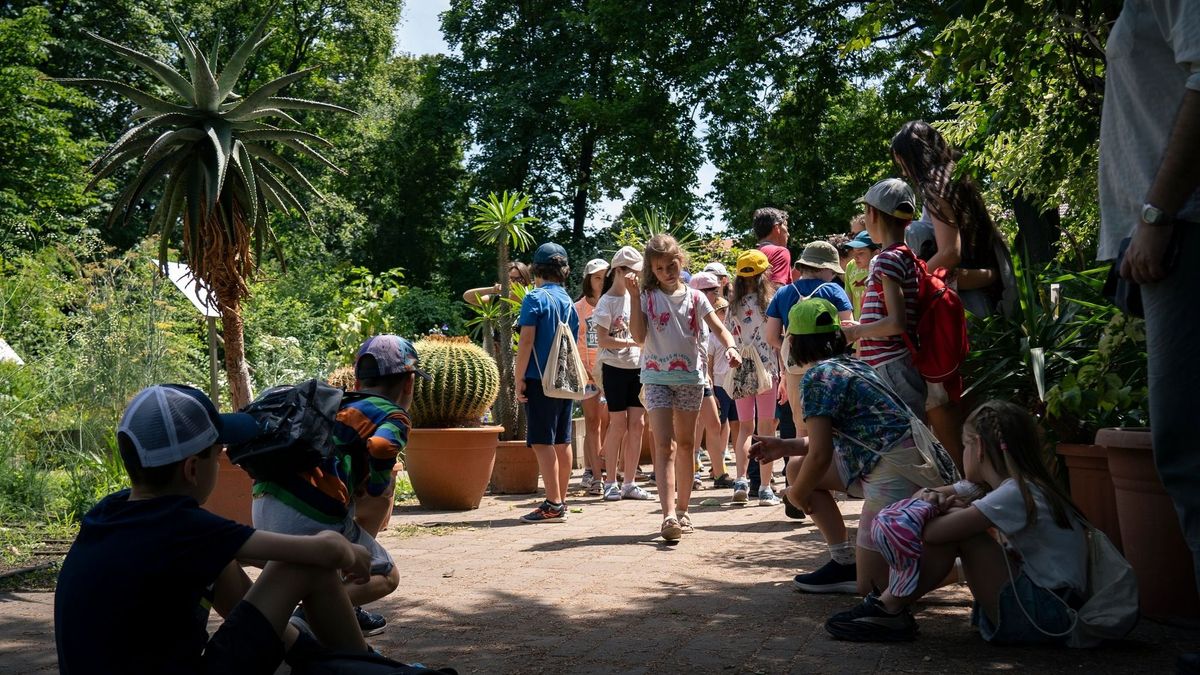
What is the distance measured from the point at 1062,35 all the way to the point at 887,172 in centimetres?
1954

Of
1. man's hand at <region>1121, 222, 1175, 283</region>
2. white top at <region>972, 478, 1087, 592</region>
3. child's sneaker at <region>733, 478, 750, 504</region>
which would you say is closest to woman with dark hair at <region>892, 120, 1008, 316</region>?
white top at <region>972, 478, 1087, 592</region>

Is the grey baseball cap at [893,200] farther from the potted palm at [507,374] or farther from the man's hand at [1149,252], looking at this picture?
the potted palm at [507,374]

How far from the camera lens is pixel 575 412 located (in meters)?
14.3

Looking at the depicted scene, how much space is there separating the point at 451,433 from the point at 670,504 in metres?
2.56

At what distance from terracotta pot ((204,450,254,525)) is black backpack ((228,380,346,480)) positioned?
336cm

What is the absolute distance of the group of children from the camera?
2.95m

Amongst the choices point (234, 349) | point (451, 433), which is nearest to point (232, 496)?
point (234, 349)

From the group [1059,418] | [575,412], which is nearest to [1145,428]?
[1059,418]

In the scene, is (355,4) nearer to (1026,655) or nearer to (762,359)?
(762,359)

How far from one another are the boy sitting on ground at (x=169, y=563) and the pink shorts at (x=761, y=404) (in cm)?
647

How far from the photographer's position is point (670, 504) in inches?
285

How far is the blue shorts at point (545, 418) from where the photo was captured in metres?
8.73

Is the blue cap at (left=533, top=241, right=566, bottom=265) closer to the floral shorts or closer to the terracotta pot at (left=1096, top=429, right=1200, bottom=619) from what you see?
the floral shorts

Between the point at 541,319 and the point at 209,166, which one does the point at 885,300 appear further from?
the point at 209,166
